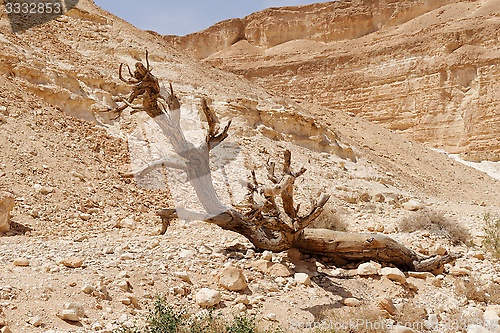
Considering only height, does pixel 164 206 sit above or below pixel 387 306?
above

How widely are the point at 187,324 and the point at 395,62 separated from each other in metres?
32.5

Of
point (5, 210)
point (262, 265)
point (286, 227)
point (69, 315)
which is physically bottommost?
point (262, 265)

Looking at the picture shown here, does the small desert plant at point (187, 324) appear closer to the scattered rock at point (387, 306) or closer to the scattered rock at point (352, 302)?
the scattered rock at point (352, 302)

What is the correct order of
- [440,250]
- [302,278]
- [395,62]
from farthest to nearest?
[395,62]
[440,250]
[302,278]

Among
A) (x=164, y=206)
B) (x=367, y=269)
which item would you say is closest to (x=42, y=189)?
(x=164, y=206)

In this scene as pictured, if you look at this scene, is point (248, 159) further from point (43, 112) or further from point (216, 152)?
point (43, 112)

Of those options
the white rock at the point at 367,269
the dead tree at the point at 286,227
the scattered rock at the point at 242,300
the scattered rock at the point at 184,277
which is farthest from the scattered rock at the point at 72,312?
the white rock at the point at 367,269

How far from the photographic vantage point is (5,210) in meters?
6.21

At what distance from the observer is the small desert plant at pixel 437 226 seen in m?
8.15

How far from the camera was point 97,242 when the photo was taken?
247 inches

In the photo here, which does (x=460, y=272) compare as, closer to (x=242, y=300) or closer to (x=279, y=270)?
(x=279, y=270)

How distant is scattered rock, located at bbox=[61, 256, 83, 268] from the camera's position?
509cm

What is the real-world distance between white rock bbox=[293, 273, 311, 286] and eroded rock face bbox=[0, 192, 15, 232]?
379cm

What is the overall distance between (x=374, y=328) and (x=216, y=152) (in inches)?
315
